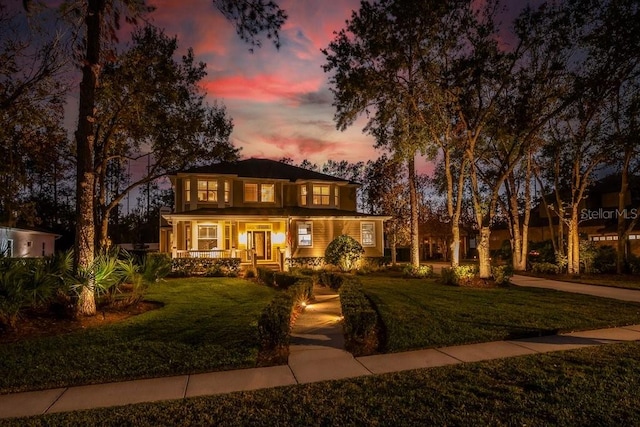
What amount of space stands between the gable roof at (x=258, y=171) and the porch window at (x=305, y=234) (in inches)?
122

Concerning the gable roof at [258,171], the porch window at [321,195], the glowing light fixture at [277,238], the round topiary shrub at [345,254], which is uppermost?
the gable roof at [258,171]

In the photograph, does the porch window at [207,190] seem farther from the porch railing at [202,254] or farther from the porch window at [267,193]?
the porch railing at [202,254]

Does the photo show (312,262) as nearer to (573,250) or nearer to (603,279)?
(573,250)

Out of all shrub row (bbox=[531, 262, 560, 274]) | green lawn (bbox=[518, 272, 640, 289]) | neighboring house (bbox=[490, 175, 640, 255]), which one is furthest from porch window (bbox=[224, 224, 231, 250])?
neighboring house (bbox=[490, 175, 640, 255])

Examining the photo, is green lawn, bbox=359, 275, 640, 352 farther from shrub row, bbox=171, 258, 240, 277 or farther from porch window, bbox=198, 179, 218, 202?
porch window, bbox=198, 179, 218, 202

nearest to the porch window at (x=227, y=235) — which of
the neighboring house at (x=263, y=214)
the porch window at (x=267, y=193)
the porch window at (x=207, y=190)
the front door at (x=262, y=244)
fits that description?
the neighboring house at (x=263, y=214)

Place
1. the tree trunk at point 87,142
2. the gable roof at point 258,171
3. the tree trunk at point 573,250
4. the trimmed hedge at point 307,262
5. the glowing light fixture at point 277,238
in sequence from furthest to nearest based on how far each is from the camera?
the glowing light fixture at point 277,238
the gable roof at point 258,171
the trimmed hedge at point 307,262
the tree trunk at point 573,250
the tree trunk at point 87,142

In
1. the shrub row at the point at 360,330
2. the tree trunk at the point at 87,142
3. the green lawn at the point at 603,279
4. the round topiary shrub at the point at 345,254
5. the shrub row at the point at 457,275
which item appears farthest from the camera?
the round topiary shrub at the point at 345,254

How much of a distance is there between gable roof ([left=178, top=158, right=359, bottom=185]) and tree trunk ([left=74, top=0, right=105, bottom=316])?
1483 centimetres

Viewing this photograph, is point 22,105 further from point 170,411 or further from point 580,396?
point 580,396

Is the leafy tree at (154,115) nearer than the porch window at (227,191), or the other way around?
the leafy tree at (154,115)

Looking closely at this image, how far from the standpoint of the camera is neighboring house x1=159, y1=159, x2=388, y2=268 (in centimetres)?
2283

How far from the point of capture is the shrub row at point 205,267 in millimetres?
18969

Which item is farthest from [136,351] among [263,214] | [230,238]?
[230,238]
